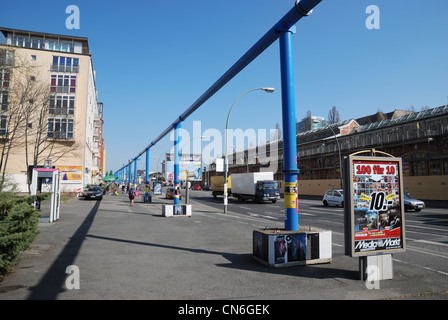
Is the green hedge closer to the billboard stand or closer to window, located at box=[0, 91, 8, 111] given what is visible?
the billboard stand

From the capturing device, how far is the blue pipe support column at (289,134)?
7348 mm

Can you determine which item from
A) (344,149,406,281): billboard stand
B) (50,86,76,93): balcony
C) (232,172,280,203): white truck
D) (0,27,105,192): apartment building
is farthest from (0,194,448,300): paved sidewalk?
(50,86,76,93): balcony

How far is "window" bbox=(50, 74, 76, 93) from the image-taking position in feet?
126

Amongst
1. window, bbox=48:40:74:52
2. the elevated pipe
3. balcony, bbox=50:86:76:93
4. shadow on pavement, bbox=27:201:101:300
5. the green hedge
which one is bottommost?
shadow on pavement, bbox=27:201:101:300

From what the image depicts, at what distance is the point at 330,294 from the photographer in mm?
5094

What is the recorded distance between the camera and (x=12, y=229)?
5.29m

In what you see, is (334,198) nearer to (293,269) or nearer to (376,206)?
(293,269)

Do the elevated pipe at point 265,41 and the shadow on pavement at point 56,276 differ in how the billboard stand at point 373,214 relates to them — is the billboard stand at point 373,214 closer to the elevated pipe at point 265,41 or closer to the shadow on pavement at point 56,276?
the elevated pipe at point 265,41

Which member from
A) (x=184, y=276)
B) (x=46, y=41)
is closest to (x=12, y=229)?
(x=184, y=276)

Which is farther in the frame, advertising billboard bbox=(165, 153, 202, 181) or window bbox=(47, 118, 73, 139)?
advertising billboard bbox=(165, 153, 202, 181)

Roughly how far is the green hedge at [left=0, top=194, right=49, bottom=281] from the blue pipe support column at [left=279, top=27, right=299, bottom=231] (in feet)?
18.3

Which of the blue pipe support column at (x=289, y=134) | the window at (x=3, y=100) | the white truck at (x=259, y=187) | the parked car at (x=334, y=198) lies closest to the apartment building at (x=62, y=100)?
the window at (x=3, y=100)

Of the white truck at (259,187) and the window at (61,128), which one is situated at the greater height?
the window at (61,128)
